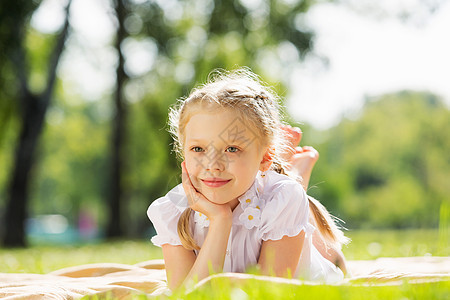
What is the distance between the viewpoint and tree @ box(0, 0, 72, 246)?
12.7 meters

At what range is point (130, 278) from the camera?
3674 millimetres

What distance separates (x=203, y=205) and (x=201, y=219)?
21 centimetres

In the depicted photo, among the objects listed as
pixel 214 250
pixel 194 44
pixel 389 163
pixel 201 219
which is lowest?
pixel 389 163

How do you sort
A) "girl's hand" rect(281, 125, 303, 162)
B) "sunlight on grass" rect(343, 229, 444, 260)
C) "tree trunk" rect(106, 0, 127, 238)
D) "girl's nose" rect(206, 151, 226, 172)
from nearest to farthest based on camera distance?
"girl's nose" rect(206, 151, 226, 172) < "girl's hand" rect(281, 125, 303, 162) < "sunlight on grass" rect(343, 229, 444, 260) < "tree trunk" rect(106, 0, 127, 238)

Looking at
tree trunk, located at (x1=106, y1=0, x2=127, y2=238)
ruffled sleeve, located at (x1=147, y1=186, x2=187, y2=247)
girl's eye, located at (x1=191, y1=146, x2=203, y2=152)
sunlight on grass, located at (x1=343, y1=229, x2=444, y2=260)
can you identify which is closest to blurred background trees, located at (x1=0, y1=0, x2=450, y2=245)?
tree trunk, located at (x1=106, y1=0, x2=127, y2=238)

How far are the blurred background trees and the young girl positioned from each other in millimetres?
784

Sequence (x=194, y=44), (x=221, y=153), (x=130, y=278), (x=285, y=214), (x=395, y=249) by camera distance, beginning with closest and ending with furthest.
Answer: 1. (x=221, y=153)
2. (x=285, y=214)
3. (x=130, y=278)
4. (x=395, y=249)
5. (x=194, y=44)

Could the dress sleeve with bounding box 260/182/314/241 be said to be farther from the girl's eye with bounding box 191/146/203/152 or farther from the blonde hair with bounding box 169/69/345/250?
the girl's eye with bounding box 191/146/203/152

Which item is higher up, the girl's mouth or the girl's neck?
the girl's mouth

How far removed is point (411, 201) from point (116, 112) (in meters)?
31.4

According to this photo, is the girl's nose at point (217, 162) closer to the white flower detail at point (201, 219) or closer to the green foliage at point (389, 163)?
the white flower detail at point (201, 219)

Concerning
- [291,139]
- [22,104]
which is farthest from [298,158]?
[22,104]

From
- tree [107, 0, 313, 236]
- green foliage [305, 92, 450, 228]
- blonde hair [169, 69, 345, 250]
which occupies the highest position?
tree [107, 0, 313, 236]

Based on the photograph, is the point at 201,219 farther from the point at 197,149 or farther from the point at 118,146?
the point at 118,146
